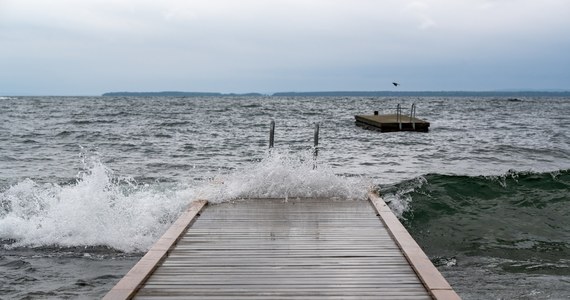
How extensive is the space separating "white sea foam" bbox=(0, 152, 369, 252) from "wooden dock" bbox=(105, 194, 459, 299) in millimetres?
1445

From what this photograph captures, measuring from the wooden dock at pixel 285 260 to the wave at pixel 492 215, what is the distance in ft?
8.91

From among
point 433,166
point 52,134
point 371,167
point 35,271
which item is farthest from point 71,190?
point 52,134

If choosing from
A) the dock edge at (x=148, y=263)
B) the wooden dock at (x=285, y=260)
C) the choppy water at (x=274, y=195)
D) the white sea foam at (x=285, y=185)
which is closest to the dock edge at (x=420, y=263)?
the wooden dock at (x=285, y=260)

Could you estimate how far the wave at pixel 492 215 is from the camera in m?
9.78

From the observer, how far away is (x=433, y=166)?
1989 centimetres

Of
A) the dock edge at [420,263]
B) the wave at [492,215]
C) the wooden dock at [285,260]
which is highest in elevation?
the dock edge at [420,263]

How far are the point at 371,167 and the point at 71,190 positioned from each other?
10.6m

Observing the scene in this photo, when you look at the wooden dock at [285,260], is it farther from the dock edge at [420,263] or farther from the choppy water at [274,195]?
the choppy water at [274,195]

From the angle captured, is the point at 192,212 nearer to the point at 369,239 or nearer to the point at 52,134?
the point at 369,239

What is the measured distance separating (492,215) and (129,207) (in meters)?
7.51

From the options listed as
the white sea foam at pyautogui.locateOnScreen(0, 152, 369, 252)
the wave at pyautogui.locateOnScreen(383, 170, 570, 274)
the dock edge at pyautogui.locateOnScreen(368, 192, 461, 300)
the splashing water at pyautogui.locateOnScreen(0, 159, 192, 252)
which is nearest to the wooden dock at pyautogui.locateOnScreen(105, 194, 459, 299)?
the dock edge at pyautogui.locateOnScreen(368, 192, 461, 300)

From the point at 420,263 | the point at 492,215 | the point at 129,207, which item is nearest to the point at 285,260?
the point at 420,263

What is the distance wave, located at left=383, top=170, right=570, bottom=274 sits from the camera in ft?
32.1

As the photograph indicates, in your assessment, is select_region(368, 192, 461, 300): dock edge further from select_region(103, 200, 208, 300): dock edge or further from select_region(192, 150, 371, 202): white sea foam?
select_region(103, 200, 208, 300): dock edge
